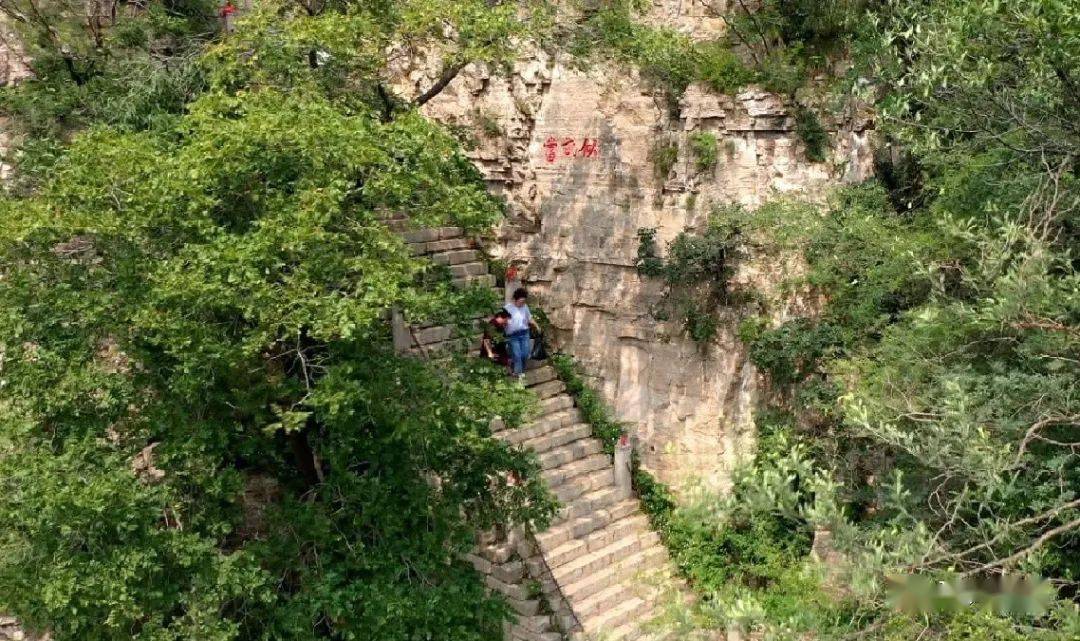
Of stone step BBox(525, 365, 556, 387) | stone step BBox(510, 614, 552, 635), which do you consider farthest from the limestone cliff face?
stone step BBox(510, 614, 552, 635)

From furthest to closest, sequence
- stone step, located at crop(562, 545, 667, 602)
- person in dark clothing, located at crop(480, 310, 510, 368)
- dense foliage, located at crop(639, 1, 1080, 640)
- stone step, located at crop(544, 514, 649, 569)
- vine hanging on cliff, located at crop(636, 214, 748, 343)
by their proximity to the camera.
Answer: vine hanging on cliff, located at crop(636, 214, 748, 343)
person in dark clothing, located at crop(480, 310, 510, 368)
stone step, located at crop(544, 514, 649, 569)
stone step, located at crop(562, 545, 667, 602)
dense foliage, located at crop(639, 1, 1080, 640)

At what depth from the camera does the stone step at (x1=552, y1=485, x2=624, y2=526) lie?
11.5 metres

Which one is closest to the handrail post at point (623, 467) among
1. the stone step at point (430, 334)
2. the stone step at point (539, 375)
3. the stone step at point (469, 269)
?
the stone step at point (539, 375)

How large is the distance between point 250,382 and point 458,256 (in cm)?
556

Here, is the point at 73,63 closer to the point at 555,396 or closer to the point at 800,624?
the point at 555,396

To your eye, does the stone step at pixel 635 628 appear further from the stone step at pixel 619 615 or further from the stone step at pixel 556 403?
the stone step at pixel 556 403

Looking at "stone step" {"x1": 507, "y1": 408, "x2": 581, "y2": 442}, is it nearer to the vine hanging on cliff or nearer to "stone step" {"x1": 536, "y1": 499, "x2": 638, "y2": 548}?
"stone step" {"x1": 536, "y1": 499, "x2": 638, "y2": 548}

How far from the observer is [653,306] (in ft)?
40.7

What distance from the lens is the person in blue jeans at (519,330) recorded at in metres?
11.9

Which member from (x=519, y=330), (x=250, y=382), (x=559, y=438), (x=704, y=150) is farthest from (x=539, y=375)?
(x=250, y=382)

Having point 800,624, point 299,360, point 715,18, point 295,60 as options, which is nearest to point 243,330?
point 299,360

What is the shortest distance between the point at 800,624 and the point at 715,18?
985cm

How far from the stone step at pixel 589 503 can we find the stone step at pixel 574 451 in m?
0.53

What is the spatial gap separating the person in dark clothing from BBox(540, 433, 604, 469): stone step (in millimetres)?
1330
